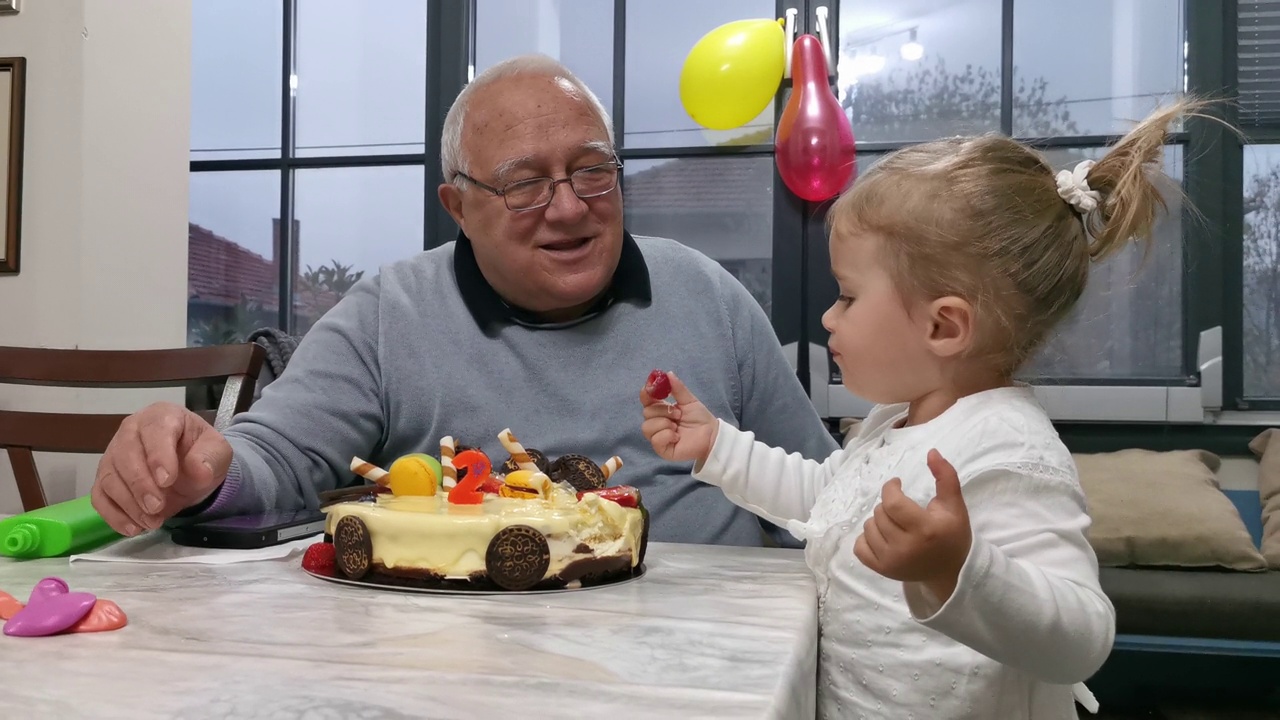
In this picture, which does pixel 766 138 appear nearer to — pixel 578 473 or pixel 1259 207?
pixel 1259 207

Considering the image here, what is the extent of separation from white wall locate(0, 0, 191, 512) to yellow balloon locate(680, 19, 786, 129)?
1.62 m

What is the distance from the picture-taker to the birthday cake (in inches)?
33.2

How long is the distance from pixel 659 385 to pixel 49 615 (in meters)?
0.64

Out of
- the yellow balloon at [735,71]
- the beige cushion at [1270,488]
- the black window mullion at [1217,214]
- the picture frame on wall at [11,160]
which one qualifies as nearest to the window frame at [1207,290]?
the black window mullion at [1217,214]

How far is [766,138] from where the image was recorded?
3.63 metres

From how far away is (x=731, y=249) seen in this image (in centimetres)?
369

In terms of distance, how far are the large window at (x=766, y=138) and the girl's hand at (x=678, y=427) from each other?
212 cm

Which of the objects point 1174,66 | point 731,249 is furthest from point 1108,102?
point 731,249

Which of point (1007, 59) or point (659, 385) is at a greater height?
point (1007, 59)

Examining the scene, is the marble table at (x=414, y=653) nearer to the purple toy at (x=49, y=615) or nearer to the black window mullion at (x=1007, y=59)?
the purple toy at (x=49, y=615)

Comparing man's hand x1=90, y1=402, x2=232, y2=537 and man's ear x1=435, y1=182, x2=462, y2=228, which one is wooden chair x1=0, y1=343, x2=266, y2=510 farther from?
man's hand x1=90, y1=402, x2=232, y2=537

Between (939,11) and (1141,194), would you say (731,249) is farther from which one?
(1141,194)

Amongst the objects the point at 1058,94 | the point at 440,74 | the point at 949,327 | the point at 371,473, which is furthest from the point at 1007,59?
the point at 371,473

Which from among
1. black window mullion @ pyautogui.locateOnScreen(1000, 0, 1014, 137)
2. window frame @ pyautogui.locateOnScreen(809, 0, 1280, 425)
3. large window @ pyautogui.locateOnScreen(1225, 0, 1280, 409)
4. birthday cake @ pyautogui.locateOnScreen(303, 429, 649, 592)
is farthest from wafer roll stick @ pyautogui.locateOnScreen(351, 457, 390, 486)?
large window @ pyautogui.locateOnScreen(1225, 0, 1280, 409)
